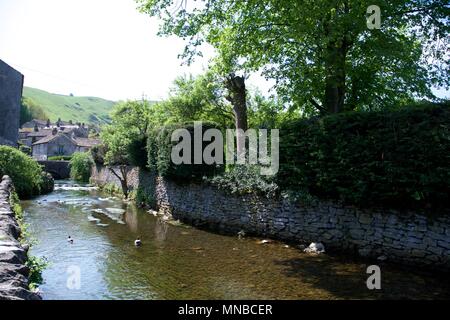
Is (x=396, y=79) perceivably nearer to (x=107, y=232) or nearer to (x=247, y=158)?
(x=247, y=158)

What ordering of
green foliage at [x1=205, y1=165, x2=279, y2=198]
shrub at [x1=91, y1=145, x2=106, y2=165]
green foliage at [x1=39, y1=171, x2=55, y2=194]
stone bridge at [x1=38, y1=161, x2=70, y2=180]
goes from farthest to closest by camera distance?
stone bridge at [x1=38, y1=161, x2=70, y2=180], shrub at [x1=91, y1=145, x2=106, y2=165], green foliage at [x1=39, y1=171, x2=55, y2=194], green foliage at [x1=205, y1=165, x2=279, y2=198]

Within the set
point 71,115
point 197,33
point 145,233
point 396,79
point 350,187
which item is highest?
point 71,115

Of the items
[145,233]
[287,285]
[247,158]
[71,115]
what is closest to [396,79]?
[247,158]

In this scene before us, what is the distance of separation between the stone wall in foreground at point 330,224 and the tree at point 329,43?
517cm

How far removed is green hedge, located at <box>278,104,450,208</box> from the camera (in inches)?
347

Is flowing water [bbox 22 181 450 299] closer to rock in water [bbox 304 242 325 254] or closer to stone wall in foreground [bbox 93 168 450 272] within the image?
rock in water [bbox 304 242 325 254]

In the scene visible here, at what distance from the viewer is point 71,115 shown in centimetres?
17725

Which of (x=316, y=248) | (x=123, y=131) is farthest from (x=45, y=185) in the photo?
(x=316, y=248)

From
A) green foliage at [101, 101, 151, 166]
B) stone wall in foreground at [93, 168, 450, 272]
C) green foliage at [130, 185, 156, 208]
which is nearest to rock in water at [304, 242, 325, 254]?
stone wall in foreground at [93, 168, 450, 272]

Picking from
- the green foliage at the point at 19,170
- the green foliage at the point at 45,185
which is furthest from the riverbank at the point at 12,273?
the green foliage at the point at 45,185

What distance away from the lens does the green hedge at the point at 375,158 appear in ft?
28.9

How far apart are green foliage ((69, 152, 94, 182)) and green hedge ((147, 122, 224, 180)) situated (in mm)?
25459
